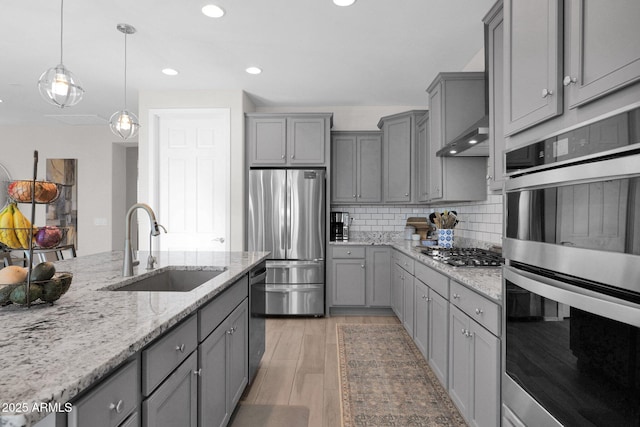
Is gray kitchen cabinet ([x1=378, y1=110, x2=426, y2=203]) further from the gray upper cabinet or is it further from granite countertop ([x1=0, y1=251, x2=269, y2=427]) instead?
granite countertop ([x1=0, y1=251, x2=269, y2=427])

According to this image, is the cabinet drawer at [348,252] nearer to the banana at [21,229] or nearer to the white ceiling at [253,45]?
the white ceiling at [253,45]

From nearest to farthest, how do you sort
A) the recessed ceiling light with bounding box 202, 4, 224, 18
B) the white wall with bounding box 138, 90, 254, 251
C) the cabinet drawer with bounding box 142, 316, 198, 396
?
the cabinet drawer with bounding box 142, 316, 198, 396 → the recessed ceiling light with bounding box 202, 4, 224, 18 → the white wall with bounding box 138, 90, 254, 251

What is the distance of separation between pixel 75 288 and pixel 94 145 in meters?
5.51

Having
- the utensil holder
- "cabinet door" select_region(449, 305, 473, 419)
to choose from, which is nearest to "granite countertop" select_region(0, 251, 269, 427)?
"cabinet door" select_region(449, 305, 473, 419)

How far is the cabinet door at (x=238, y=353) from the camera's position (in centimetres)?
185

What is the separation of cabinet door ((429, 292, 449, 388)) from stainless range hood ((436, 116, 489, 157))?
109 centimetres

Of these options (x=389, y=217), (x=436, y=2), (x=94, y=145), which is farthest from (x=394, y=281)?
(x=94, y=145)

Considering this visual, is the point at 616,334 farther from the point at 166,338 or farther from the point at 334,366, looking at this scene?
the point at 334,366

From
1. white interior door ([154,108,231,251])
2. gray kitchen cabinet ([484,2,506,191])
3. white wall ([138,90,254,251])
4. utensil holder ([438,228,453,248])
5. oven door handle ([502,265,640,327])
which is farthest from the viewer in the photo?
white interior door ([154,108,231,251])

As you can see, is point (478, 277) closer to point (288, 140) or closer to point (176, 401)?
point (176, 401)

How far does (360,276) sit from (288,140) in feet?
6.21

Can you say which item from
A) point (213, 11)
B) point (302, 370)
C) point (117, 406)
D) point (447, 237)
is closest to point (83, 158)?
point (213, 11)

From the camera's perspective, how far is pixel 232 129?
4219mm

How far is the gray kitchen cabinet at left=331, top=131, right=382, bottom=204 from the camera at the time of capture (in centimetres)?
455
